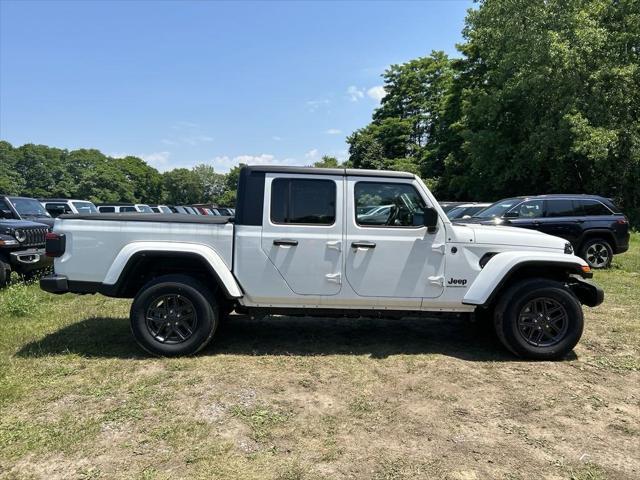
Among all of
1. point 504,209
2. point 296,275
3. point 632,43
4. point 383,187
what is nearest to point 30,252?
point 296,275

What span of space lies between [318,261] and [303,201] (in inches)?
24.9

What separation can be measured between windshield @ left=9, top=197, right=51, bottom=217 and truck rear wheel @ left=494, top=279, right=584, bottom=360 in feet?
34.3

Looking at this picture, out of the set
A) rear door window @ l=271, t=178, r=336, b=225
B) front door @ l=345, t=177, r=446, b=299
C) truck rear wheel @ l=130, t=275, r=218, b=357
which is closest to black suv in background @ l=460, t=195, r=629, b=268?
front door @ l=345, t=177, r=446, b=299

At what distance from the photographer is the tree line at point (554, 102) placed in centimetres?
2064

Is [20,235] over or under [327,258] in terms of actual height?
under

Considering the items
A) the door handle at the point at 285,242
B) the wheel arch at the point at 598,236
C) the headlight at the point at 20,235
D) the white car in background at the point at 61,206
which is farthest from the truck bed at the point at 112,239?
the white car in background at the point at 61,206

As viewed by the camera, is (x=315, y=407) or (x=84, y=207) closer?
(x=315, y=407)

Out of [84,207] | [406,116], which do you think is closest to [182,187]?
[406,116]

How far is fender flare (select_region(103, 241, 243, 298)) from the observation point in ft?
15.0

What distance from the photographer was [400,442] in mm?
3236

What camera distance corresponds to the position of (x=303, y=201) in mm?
4754

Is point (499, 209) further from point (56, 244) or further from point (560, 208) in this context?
point (56, 244)

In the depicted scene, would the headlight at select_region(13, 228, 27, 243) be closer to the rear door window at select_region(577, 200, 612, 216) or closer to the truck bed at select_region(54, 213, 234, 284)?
the truck bed at select_region(54, 213, 234, 284)

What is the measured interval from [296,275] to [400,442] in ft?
6.41
